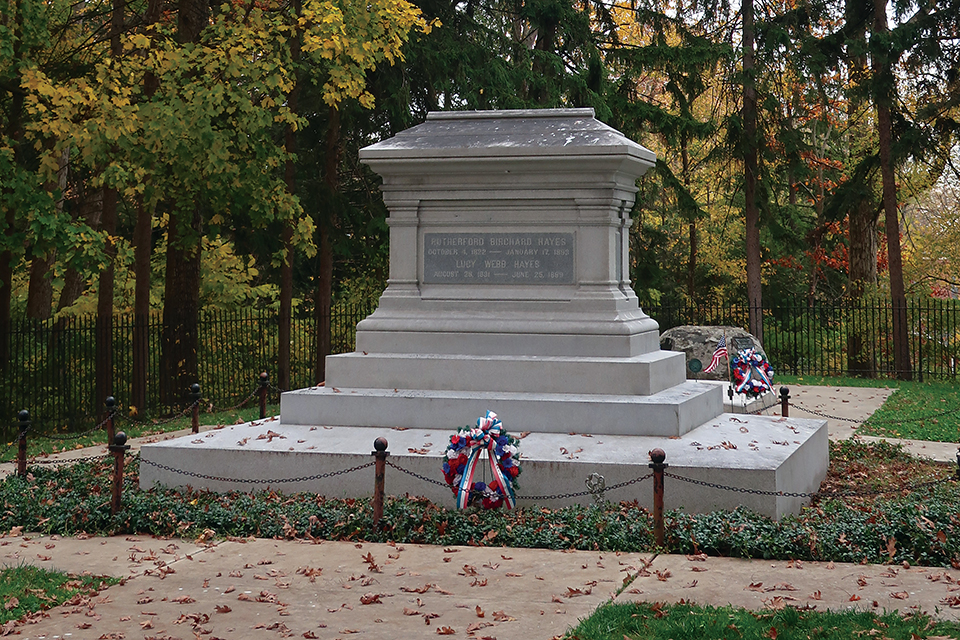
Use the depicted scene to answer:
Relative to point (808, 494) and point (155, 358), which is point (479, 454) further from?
point (155, 358)

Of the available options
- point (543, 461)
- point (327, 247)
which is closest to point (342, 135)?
point (327, 247)

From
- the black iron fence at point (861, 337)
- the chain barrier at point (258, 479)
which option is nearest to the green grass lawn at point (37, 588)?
the chain barrier at point (258, 479)

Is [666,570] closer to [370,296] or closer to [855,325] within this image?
[370,296]

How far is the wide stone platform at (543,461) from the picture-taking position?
9359mm

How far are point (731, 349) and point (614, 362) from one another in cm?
935

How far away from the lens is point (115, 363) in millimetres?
22359

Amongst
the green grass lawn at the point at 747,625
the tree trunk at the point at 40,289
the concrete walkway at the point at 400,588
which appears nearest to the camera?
the green grass lawn at the point at 747,625

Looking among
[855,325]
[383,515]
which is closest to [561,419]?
[383,515]

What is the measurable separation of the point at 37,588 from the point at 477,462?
3.68m

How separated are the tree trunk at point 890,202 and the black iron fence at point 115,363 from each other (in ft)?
42.5

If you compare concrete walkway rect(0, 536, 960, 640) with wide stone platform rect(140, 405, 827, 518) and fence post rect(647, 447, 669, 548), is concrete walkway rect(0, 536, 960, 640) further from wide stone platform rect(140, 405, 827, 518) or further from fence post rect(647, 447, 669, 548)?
wide stone platform rect(140, 405, 827, 518)

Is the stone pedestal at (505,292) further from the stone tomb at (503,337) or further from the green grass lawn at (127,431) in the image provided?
the green grass lawn at (127,431)

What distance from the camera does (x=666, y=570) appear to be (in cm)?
764

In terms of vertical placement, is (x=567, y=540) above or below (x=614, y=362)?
below
